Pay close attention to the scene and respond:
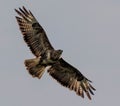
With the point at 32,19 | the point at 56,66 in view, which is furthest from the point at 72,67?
the point at 32,19

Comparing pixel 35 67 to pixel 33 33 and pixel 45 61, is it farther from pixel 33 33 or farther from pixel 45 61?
pixel 33 33

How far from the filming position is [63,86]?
1049 inches

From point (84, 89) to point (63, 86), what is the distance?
111 centimetres

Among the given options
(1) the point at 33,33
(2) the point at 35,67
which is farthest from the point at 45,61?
(1) the point at 33,33

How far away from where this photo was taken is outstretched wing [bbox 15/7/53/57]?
26.2 meters

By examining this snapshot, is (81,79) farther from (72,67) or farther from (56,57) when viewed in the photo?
(56,57)

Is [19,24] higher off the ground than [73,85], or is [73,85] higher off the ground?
[19,24]

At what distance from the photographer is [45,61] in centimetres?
2550

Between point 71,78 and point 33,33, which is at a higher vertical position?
point 33,33

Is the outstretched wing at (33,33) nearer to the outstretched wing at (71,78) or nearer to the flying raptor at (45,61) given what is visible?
the flying raptor at (45,61)

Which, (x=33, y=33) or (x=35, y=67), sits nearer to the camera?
(x=35, y=67)

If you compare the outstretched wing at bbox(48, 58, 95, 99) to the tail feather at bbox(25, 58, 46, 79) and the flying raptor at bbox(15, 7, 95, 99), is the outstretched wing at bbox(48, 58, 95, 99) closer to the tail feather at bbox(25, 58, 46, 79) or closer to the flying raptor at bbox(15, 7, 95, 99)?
the flying raptor at bbox(15, 7, 95, 99)

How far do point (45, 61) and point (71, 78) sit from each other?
94.4 inches

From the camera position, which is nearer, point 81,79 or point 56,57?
point 56,57
